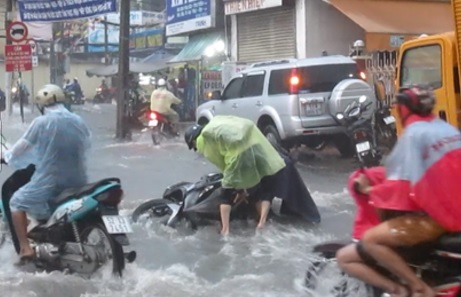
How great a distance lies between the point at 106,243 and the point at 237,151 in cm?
216

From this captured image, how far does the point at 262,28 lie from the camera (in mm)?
23281

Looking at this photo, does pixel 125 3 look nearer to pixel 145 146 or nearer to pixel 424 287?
pixel 145 146

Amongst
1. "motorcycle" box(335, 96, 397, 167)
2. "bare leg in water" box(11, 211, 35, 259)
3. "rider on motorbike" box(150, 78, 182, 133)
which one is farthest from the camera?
"rider on motorbike" box(150, 78, 182, 133)

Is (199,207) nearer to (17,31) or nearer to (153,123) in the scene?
(153,123)

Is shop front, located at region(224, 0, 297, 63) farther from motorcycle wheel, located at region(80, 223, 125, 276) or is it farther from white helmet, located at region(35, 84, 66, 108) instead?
motorcycle wheel, located at region(80, 223, 125, 276)

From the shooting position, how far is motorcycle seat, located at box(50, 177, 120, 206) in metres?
7.18

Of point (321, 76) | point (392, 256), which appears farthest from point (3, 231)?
point (321, 76)

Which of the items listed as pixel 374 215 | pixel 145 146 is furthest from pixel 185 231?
pixel 145 146

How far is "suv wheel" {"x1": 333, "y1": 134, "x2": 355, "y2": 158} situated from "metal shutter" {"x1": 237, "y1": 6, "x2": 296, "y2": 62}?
18.2ft

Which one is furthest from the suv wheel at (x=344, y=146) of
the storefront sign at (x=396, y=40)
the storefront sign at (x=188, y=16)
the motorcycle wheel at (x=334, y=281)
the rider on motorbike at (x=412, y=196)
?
the rider on motorbike at (x=412, y=196)

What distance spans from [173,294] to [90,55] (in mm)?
53478

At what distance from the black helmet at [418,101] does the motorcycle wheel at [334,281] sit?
3.81 feet

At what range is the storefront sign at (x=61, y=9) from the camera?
21.8 m

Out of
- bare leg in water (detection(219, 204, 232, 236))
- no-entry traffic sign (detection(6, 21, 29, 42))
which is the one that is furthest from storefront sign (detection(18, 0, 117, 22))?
bare leg in water (detection(219, 204, 232, 236))
